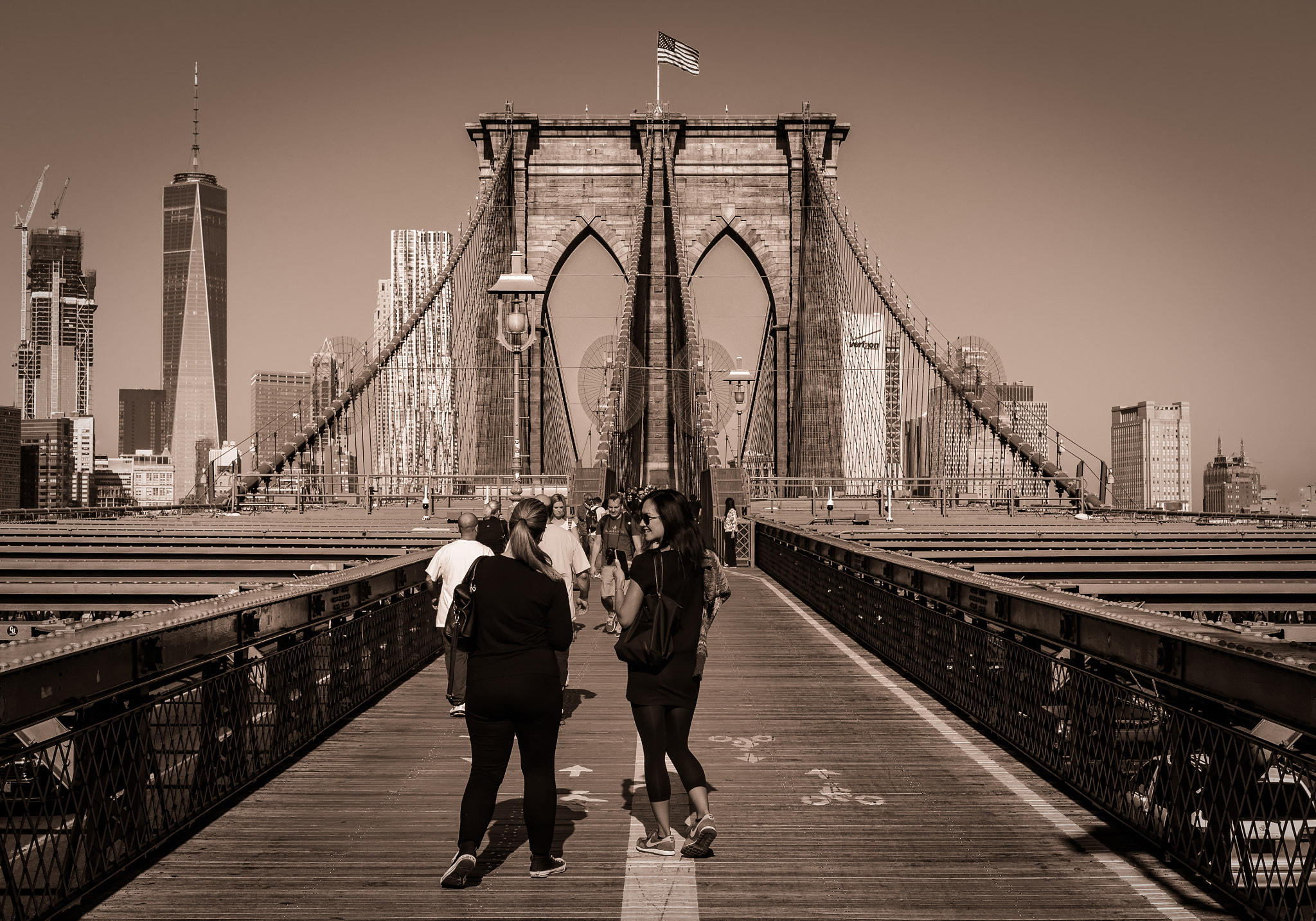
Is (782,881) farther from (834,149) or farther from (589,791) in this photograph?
(834,149)

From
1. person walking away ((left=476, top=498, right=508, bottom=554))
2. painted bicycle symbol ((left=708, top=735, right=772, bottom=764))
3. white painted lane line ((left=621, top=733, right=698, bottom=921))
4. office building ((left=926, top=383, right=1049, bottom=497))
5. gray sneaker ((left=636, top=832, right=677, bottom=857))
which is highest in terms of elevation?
office building ((left=926, top=383, right=1049, bottom=497))

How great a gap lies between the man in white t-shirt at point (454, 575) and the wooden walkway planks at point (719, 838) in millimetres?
409

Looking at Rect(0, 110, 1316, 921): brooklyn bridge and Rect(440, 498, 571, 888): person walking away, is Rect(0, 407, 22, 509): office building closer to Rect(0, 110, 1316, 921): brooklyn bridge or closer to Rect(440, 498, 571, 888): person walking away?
Rect(0, 110, 1316, 921): brooklyn bridge

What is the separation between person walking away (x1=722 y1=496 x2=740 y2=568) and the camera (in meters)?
25.9

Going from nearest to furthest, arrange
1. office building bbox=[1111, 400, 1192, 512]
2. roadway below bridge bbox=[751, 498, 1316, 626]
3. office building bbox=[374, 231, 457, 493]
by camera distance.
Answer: roadway below bridge bbox=[751, 498, 1316, 626] < office building bbox=[374, 231, 457, 493] < office building bbox=[1111, 400, 1192, 512]

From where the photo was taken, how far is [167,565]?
487 inches

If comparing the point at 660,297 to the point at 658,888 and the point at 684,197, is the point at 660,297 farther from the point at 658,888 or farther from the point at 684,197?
the point at 658,888

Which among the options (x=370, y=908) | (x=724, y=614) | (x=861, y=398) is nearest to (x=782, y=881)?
(x=370, y=908)

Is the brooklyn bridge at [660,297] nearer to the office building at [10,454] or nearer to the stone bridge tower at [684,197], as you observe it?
the stone bridge tower at [684,197]

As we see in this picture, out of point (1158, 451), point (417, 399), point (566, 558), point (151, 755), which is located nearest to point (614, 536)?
point (566, 558)

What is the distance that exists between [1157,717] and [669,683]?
8.06 feet

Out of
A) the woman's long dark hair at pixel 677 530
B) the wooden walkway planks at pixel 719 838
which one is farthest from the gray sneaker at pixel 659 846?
the woman's long dark hair at pixel 677 530

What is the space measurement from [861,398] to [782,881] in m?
52.0

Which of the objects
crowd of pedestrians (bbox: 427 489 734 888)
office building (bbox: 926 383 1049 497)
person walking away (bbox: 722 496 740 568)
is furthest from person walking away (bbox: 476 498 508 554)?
office building (bbox: 926 383 1049 497)
